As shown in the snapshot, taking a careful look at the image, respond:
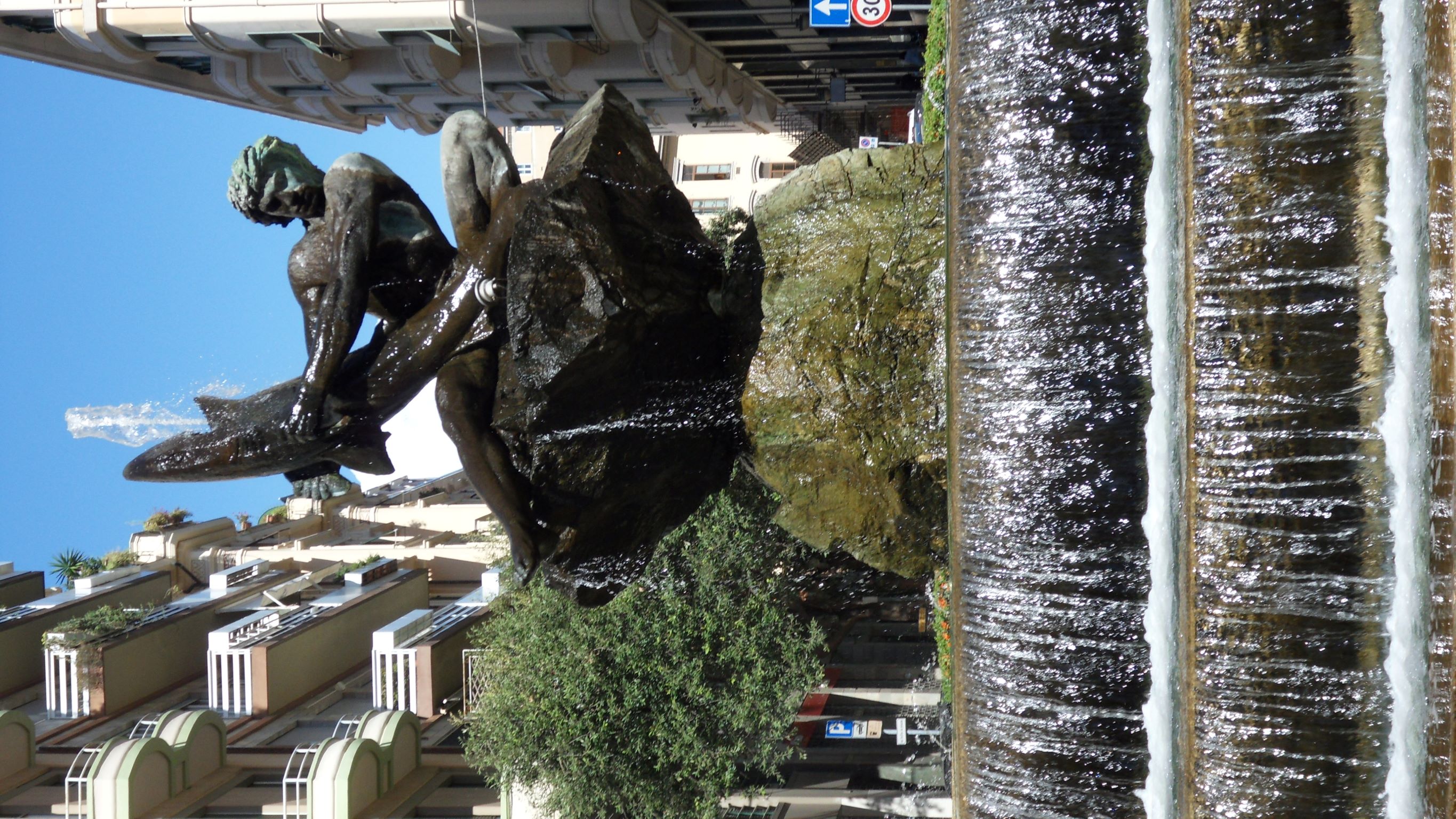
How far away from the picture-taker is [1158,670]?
4.07 metres

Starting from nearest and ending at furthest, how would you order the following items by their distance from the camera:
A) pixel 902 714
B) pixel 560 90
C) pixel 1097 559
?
pixel 1097 559 → pixel 902 714 → pixel 560 90

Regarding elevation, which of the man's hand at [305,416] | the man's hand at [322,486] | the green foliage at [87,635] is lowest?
the green foliage at [87,635]

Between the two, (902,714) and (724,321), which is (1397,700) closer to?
(724,321)

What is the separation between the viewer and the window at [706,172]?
36.4 metres

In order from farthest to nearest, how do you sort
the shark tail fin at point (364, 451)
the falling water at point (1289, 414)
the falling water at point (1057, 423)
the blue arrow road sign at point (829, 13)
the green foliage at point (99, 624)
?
the green foliage at point (99, 624)
the blue arrow road sign at point (829, 13)
the shark tail fin at point (364, 451)
the falling water at point (1057, 423)
the falling water at point (1289, 414)

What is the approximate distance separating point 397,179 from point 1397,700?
17.0ft

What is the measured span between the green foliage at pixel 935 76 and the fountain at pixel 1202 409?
27.7ft

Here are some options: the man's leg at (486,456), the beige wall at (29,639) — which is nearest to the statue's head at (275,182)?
the man's leg at (486,456)

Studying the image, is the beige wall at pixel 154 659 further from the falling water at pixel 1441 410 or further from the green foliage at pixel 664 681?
the falling water at pixel 1441 410

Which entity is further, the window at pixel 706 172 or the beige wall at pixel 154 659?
the window at pixel 706 172

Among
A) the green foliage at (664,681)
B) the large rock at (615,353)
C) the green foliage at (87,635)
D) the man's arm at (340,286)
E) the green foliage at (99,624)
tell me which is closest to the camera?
the large rock at (615,353)

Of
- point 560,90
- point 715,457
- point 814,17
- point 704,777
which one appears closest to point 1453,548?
point 715,457

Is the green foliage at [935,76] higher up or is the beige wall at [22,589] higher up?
the green foliage at [935,76]

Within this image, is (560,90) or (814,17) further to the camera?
(560,90)
